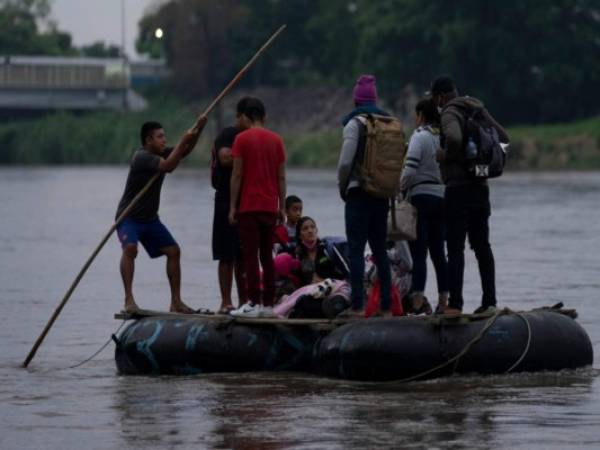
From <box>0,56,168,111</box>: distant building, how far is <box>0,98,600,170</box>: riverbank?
6.07 feet

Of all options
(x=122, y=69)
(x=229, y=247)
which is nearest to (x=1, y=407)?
(x=229, y=247)

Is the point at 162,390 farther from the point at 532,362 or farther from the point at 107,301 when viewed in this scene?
the point at 107,301

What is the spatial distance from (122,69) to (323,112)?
27043 millimetres

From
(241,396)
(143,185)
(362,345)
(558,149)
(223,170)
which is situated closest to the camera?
(241,396)

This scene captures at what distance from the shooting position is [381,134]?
14.8m

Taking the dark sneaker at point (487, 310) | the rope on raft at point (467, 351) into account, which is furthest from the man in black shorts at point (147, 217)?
the rope on raft at point (467, 351)

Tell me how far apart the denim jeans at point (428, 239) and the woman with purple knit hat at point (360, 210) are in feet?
1.60

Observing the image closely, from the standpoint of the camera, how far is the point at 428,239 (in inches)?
616

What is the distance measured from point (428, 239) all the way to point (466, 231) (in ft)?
1.11

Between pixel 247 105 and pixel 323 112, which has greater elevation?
pixel 247 105

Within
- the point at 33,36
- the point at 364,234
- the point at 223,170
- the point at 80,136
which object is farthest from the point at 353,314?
the point at 33,36

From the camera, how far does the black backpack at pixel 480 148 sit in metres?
15.2

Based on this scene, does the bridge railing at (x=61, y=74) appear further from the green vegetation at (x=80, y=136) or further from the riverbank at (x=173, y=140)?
the green vegetation at (x=80, y=136)

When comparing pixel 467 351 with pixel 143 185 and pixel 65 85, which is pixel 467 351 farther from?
pixel 65 85
